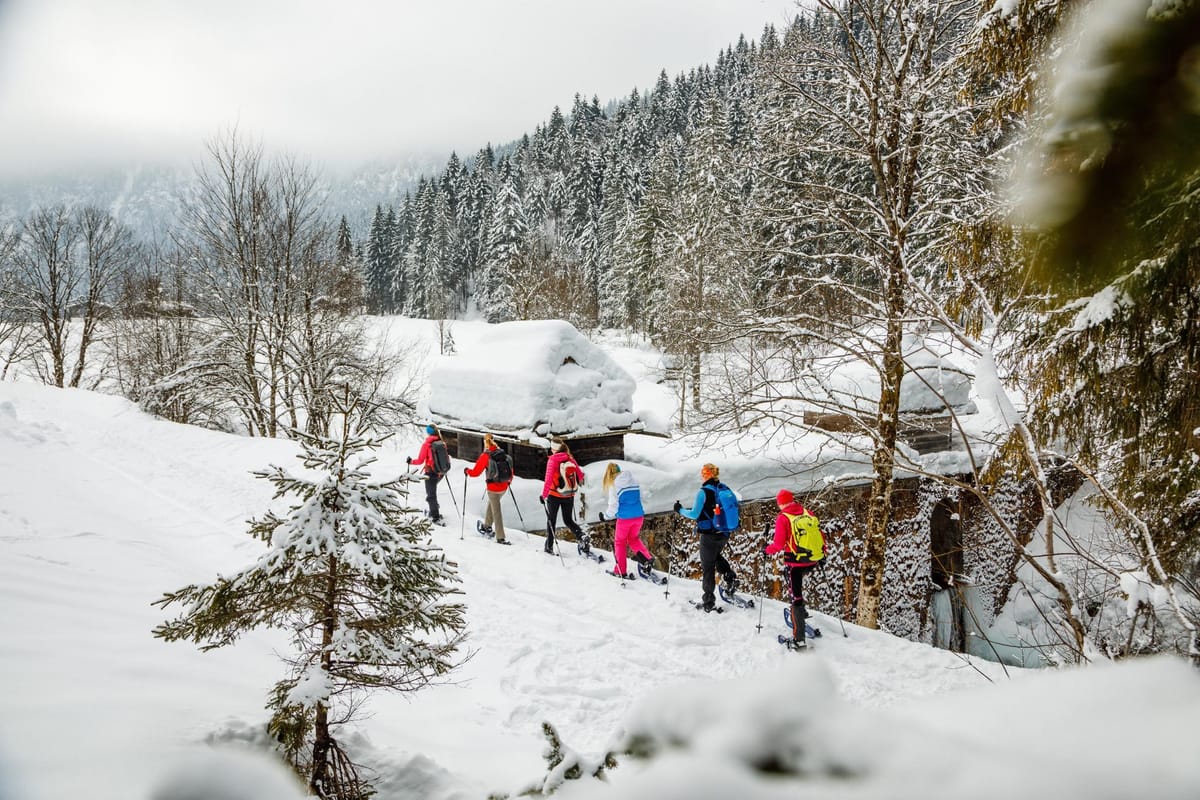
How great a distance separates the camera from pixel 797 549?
296 inches

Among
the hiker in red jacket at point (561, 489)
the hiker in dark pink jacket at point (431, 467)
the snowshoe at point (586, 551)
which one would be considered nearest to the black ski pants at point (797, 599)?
the snowshoe at point (586, 551)

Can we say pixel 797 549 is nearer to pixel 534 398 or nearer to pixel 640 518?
pixel 640 518

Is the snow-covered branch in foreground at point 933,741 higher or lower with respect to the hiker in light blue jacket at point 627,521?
higher

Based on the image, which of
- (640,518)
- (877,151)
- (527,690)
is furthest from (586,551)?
(877,151)

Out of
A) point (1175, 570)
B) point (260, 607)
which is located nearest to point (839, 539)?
point (1175, 570)

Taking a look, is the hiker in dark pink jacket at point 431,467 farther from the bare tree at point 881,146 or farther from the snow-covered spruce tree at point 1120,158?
the snow-covered spruce tree at point 1120,158

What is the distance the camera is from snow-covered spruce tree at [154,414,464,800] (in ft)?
10.2

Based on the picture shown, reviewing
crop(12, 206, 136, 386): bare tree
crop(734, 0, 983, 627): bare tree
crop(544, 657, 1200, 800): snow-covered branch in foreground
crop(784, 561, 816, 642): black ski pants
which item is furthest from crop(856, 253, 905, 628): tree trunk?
crop(12, 206, 136, 386): bare tree

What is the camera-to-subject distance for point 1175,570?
15.3ft

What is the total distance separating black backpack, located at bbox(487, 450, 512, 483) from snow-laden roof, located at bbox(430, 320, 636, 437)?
211cm

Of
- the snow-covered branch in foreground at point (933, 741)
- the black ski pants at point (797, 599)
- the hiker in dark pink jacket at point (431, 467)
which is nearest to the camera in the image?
the snow-covered branch in foreground at point (933, 741)

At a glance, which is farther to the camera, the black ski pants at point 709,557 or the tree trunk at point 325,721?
the black ski pants at point 709,557

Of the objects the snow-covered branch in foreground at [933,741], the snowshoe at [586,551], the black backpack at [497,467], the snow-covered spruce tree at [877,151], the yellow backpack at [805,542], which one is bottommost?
the snowshoe at [586,551]

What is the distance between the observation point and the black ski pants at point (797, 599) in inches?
289
